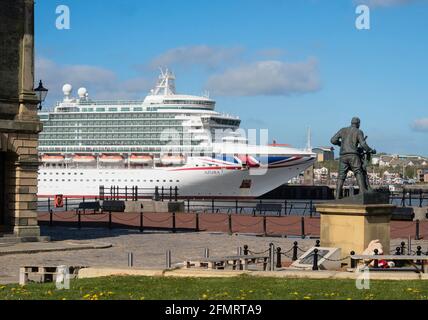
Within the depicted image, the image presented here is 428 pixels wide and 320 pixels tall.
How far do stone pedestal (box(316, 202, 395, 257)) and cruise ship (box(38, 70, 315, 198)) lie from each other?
6423 centimetres

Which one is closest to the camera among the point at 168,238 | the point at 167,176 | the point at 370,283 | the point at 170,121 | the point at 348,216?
the point at 370,283

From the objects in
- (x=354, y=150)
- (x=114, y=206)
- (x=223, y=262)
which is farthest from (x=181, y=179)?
(x=223, y=262)

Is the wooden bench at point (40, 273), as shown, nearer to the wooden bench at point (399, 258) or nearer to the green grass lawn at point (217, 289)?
the green grass lawn at point (217, 289)

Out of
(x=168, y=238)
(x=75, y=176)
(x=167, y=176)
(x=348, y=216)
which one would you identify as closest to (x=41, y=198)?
→ (x=75, y=176)

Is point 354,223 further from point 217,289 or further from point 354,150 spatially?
point 217,289

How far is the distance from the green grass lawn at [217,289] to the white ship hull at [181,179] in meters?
69.6

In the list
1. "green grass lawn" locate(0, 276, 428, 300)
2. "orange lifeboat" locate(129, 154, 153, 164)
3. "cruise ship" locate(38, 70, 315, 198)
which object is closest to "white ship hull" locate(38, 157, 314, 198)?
"cruise ship" locate(38, 70, 315, 198)

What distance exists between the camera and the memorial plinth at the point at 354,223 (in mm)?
19250

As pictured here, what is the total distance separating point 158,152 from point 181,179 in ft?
17.7

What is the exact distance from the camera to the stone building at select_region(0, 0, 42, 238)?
25.9 metres
